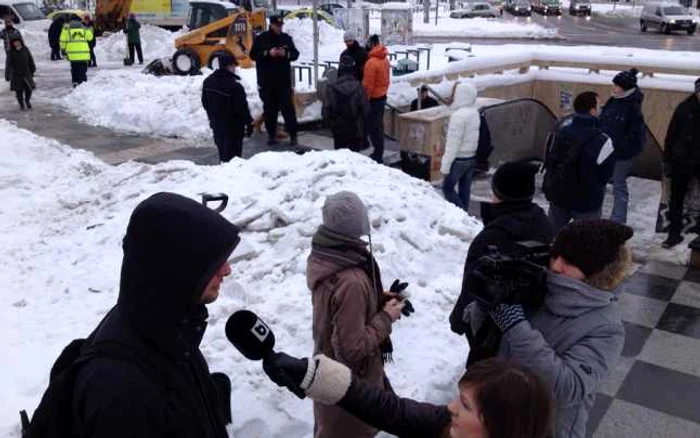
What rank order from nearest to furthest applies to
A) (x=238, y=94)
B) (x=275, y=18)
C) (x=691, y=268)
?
(x=691, y=268) < (x=238, y=94) < (x=275, y=18)

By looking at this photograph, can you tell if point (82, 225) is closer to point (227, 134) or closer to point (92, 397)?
point (227, 134)

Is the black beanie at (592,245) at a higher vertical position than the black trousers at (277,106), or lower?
higher

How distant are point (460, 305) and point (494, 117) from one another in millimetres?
8621

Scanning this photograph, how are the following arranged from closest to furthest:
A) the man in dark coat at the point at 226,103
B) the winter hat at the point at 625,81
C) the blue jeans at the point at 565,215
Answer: the blue jeans at the point at 565,215 < the winter hat at the point at 625,81 < the man in dark coat at the point at 226,103

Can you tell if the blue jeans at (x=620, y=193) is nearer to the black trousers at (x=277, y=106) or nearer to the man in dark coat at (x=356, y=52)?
the man in dark coat at (x=356, y=52)

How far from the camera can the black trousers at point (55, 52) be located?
2570 centimetres

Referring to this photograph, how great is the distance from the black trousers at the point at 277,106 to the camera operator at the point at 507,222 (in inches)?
307

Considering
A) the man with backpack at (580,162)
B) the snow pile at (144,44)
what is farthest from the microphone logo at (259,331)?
the snow pile at (144,44)

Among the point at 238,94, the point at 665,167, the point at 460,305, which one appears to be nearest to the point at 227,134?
the point at 238,94

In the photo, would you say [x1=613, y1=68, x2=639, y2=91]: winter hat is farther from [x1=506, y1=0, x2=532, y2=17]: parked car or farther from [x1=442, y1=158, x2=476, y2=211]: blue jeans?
[x1=506, y1=0, x2=532, y2=17]: parked car

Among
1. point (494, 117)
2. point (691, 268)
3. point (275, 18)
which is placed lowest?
point (691, 268)

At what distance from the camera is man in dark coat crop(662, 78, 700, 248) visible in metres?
6.72

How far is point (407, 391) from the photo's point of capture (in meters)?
4.32

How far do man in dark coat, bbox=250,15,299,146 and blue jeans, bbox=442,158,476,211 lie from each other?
427cm
